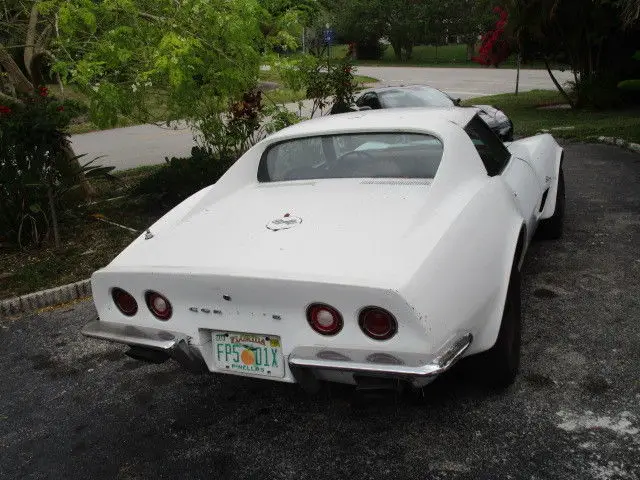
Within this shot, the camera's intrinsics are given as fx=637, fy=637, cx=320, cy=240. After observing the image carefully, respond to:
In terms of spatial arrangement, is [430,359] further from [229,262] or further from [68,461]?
[68,461]

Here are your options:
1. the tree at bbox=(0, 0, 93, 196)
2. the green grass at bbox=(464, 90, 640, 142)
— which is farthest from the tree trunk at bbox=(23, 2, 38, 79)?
the green grass at bbox=(464, 90, 640, 142)

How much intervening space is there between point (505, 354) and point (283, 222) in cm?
126

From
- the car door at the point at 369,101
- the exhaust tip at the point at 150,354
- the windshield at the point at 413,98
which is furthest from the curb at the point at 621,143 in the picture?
the exhaust tip at the point at 150,354

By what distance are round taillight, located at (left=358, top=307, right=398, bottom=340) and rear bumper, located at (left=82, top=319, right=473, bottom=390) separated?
0.07 metres

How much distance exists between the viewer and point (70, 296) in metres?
5.35

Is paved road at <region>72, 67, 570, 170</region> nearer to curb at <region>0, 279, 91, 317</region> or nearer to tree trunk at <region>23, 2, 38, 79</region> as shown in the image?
tree trunk at <region>23, 2, 38, 79</region>

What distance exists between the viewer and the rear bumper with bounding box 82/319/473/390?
249 cm

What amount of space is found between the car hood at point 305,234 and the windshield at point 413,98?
22.6 ft

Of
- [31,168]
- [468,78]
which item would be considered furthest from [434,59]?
[31,168]

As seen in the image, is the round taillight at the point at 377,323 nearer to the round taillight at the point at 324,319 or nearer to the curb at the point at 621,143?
the round taillight at the point at 324,319

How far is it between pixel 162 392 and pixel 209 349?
885 mm

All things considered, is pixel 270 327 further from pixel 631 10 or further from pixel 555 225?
pixel 631 10

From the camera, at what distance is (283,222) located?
3166 millimetres

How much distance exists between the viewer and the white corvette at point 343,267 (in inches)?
100
